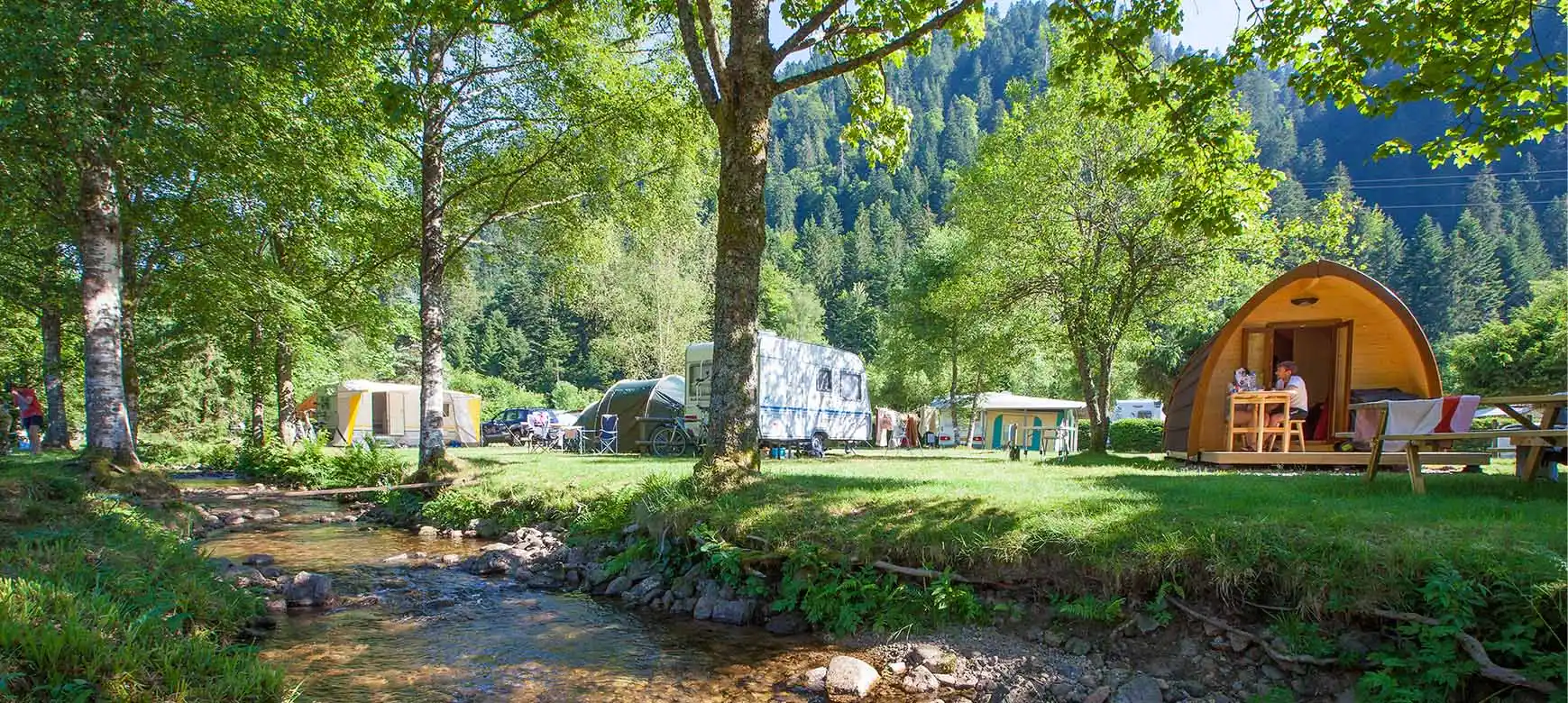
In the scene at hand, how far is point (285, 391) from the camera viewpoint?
1672 cm

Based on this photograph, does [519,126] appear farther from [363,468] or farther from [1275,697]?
[1275,697]

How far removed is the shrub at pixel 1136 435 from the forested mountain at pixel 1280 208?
6.94 m

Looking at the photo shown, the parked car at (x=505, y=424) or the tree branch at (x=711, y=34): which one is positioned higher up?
the tree branch at (x=711, y=34)

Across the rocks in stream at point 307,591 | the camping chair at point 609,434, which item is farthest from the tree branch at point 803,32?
the camping chair at point 609,434

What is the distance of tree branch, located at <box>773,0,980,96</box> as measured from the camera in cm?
749

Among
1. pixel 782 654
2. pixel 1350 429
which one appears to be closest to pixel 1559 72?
pixel 1350 429

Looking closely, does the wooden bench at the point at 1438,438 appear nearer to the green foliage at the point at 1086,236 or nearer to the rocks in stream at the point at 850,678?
the rocks in stream at the point at 850,678

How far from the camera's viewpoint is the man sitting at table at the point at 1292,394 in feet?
32.0

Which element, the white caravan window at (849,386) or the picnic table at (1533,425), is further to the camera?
the white caravan window at (849,386)

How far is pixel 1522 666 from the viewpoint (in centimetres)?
332

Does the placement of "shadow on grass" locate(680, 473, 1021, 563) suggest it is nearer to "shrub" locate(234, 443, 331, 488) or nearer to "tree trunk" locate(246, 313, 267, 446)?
"shrub" locate(234, 443, 331, 488)

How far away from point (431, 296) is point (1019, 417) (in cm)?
2947

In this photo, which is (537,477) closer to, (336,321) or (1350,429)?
(336,321)

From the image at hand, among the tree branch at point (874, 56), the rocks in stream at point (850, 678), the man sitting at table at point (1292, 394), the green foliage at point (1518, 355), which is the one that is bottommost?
the rocks in stream at point (850, 678)
